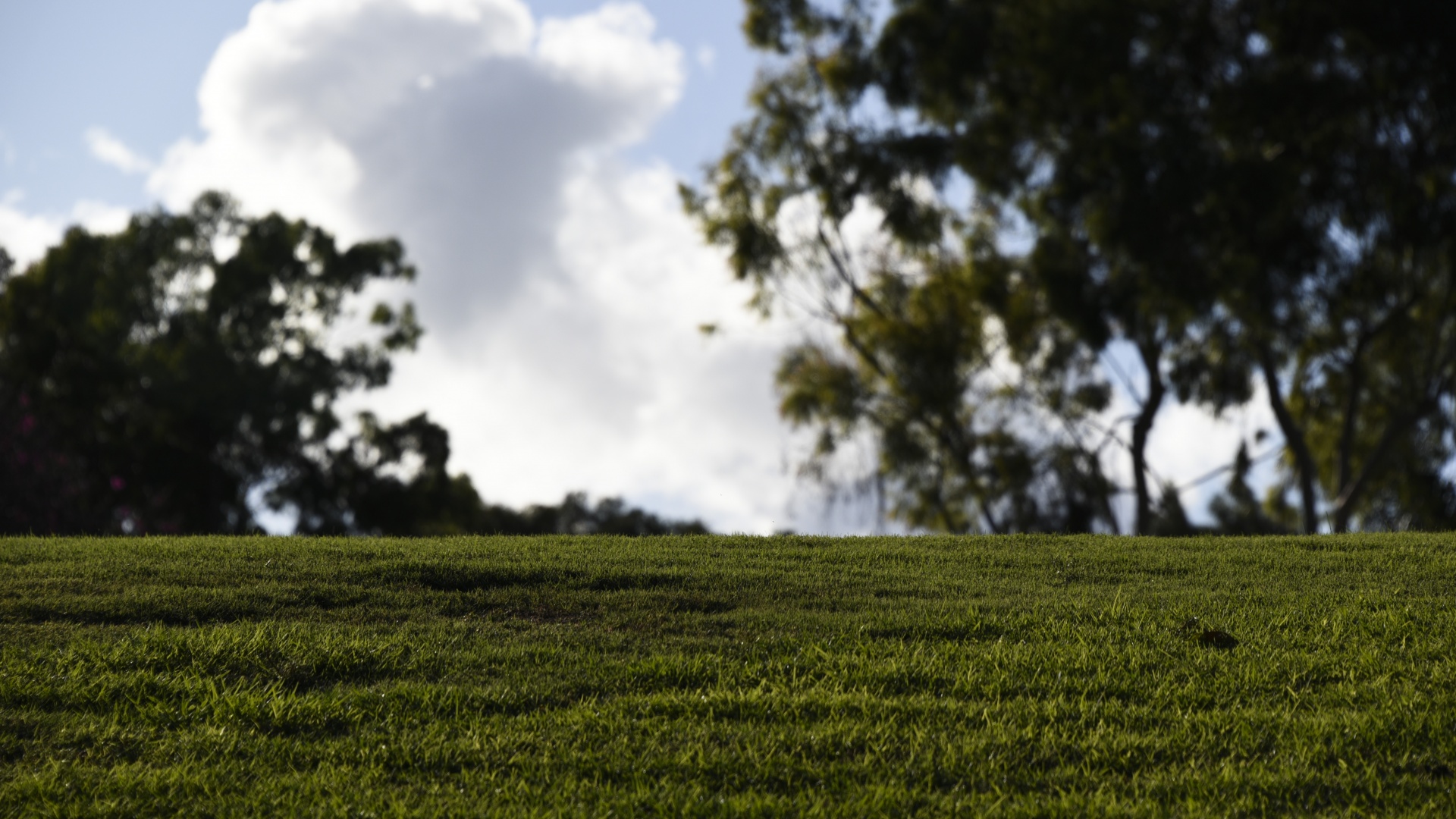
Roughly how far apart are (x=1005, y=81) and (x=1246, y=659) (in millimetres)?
21157

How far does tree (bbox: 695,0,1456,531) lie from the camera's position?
23.4m

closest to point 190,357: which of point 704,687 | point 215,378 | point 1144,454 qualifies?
point 215,378

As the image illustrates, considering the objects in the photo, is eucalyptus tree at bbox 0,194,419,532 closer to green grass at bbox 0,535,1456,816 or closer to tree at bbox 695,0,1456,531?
tree at bbox 695,0,1456,531

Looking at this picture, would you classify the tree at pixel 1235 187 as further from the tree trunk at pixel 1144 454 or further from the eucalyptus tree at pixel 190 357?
the eucalyptus tree at pixel 190 357

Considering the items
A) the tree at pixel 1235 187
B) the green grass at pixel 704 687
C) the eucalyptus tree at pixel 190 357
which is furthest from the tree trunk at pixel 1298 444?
the eucalyptus tree at pixel 190 357

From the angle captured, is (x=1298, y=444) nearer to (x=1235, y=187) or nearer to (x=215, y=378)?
(x=1235, y=187)

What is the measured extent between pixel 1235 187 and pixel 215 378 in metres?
25.2

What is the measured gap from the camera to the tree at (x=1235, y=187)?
2344 cm

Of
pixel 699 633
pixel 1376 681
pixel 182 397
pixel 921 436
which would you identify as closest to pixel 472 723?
pixel 699 633

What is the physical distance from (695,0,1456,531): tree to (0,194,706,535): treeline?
1743 centimetres

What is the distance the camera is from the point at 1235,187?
23375mm

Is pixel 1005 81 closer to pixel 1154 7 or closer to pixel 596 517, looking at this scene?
pixel 1154 7

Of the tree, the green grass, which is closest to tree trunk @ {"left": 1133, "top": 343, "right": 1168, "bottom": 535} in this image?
the tree

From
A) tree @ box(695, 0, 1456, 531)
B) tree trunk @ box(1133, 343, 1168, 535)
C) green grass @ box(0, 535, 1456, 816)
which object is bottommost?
green grass @ box(0, 535, 1456, 816)
